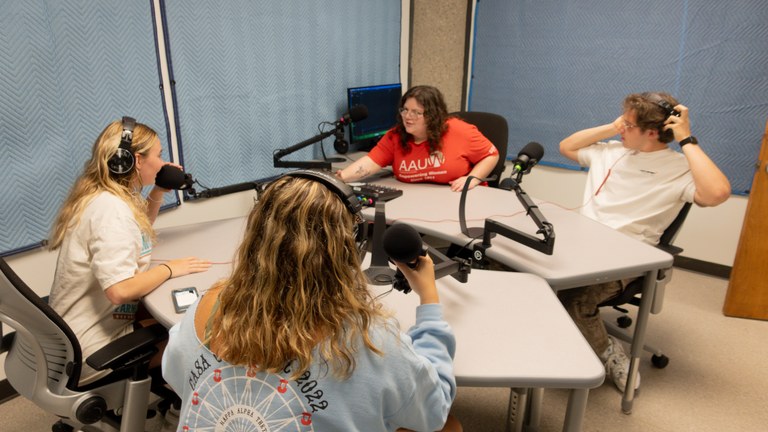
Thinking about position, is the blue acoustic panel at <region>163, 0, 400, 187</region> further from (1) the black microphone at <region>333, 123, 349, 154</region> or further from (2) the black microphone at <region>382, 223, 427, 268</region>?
(2) the black microphone at <region>382, 223, 427, 268</region>

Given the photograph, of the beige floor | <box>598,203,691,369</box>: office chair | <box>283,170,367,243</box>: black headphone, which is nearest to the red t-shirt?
<box>598,203,691,369</box>: office chair

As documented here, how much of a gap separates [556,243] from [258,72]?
1653 millimetres

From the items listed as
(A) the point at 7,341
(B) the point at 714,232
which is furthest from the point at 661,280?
(A) the point at 7,341

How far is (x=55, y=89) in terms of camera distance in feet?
6.12

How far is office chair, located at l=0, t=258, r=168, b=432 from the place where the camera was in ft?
3.94

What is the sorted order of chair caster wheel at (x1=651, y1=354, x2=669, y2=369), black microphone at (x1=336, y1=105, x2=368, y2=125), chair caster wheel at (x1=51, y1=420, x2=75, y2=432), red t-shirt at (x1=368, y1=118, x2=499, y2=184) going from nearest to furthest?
1. chair caster wheel at (x1=51, y1=420, x2=75, y2=432)
2. chair caster wheel at (x1=651, y1=354, x2=669, y2=369)
3. red t-shirt at (x1=368, y1=118, x2=499, y2=184)
4. black microphone at (x1=336, y1=105, x2=368, y2=125)

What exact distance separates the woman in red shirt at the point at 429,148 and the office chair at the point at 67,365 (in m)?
1.35

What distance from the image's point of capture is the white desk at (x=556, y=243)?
5.11ft

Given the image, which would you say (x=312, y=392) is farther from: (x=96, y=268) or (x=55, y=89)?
(x=55, y=89)

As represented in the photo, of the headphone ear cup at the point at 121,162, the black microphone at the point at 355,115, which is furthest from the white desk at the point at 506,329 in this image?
the black microphone at the point at 355,115

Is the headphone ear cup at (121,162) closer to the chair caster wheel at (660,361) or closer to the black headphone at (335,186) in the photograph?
the black headphone at (335,186)

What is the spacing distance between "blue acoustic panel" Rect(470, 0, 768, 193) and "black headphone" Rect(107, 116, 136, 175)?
267 cm

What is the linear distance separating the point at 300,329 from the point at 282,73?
6.87 ft

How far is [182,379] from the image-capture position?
0.92 m
